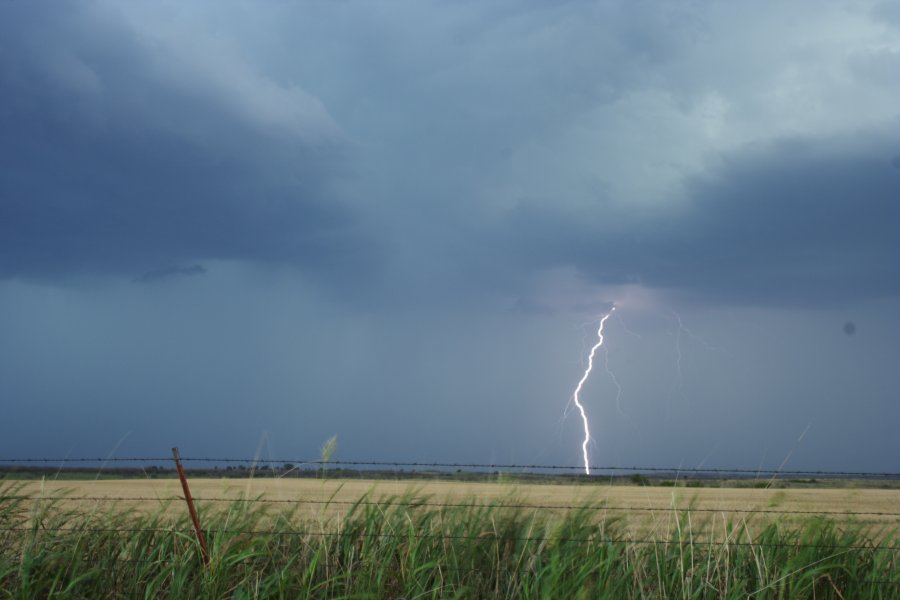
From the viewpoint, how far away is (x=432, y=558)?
675 cm

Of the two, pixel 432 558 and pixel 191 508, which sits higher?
pixel 191 508

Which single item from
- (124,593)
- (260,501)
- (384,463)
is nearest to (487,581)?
(384,463)

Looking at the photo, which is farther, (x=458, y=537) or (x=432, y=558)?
(x=458, y=537)

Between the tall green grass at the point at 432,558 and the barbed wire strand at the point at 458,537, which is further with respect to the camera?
the barbed wire strand at the point at 458,537

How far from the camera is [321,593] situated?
21.6 ft

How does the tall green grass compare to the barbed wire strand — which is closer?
the tall green grass

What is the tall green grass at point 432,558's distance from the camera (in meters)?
6.48

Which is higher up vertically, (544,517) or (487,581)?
(544,517)

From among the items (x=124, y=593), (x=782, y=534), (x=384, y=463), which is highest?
(x=384, y=463)

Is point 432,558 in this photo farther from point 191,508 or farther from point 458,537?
point 191,508

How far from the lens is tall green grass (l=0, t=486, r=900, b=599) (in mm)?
6484

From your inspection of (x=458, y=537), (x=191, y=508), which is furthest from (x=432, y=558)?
(x=191, y=508)

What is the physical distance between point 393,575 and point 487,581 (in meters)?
0.78

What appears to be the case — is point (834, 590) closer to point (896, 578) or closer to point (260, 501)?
point (896, 578)
